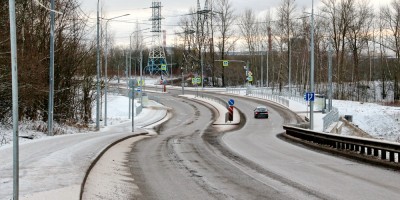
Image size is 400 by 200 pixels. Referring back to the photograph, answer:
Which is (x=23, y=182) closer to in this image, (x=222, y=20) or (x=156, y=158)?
(x=156, y=158)

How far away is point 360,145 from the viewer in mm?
18094

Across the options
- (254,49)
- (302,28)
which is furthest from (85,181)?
(254,49)

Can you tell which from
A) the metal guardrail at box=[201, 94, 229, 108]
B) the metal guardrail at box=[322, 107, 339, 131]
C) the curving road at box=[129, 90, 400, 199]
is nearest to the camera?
the curving road at box=[129, 90, 400, 199]

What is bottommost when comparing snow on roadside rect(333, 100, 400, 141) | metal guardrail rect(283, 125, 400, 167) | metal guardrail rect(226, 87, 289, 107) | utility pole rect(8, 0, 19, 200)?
snow on roadside rect(333, 100, 400, 141)

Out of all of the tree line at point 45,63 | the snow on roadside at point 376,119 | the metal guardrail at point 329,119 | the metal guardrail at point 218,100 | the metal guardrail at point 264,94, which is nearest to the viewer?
the tree line at point 45,63

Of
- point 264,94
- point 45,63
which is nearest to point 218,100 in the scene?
point 264,94

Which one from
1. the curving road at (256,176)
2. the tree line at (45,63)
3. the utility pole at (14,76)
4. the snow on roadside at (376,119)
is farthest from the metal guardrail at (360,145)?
the snow on roadside at (376,119)

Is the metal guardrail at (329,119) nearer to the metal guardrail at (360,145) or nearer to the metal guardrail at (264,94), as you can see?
the metal guardrail at (360,145)

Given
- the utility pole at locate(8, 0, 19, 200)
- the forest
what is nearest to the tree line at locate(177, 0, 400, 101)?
the forest

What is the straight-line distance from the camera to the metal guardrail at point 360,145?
1585cm

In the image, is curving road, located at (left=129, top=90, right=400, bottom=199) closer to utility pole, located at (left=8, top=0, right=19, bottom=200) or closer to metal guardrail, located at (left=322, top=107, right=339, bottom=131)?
utility pole, located at (left=8, top=0, right=19, bottom=200)

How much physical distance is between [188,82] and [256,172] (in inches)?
4346

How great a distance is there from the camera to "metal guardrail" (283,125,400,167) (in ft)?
52.0

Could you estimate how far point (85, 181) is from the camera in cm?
1120
